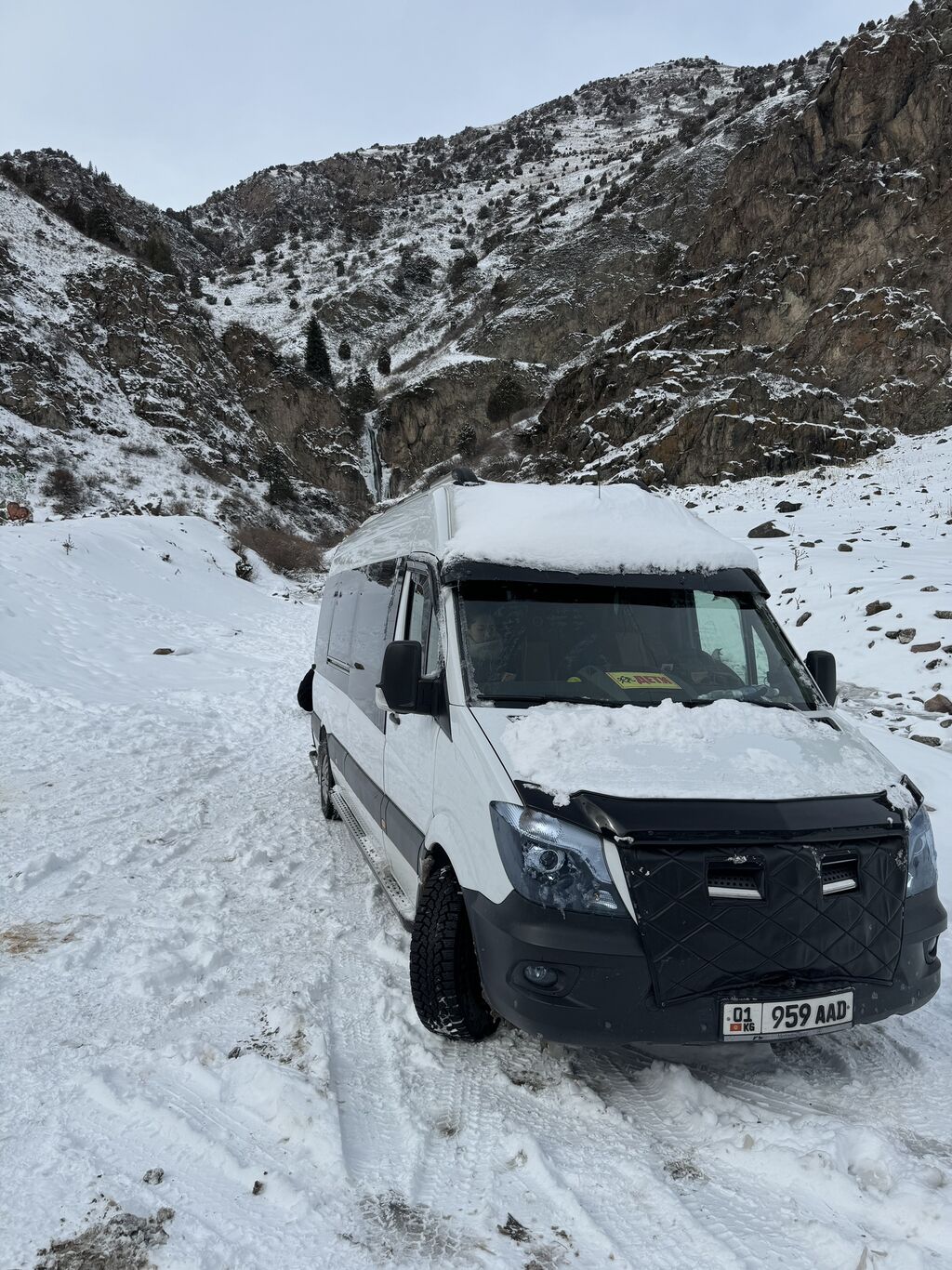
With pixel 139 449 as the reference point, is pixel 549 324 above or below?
above

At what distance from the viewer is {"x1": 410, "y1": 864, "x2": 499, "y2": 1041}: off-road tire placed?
2.96 metres

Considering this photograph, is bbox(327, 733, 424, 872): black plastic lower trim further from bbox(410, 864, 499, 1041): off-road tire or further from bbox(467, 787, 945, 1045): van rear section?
bbox(467, 787, 945, 1045): van rear section

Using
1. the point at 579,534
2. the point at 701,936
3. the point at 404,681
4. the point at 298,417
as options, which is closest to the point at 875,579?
the point at 579,534

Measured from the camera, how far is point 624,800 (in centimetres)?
258

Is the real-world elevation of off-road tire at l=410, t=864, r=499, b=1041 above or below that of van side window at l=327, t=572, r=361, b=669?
below

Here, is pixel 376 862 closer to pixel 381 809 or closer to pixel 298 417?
pixel 381 809

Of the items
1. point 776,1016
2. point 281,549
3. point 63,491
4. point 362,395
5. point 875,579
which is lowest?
point 281,549

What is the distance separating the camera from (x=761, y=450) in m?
33.6

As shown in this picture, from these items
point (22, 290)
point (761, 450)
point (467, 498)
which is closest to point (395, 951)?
point (467, 498)

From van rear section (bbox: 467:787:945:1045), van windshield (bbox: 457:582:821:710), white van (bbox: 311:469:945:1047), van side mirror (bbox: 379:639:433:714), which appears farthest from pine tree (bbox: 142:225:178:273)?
van rear section (bbox: 467:787:945:1045)

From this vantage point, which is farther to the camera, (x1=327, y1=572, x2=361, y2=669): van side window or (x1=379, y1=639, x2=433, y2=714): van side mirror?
(x1=327, y1=572, x2=361, y2=669): van side window

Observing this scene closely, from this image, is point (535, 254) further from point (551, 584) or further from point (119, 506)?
point (551, 584)

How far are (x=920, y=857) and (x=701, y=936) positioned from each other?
3.63ft

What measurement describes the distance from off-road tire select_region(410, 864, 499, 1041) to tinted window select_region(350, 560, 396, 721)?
5.33ft
